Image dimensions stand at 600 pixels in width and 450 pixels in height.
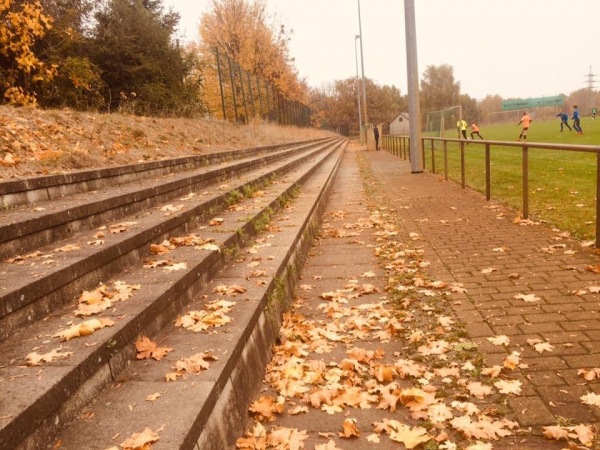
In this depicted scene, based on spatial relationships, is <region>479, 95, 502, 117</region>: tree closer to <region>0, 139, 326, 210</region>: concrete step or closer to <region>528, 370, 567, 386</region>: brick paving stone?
<region>0, 139, 326, 210</region>: concrete step

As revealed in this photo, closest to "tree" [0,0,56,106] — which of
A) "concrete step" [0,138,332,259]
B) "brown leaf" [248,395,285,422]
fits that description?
"concrete step" [0,138,332,259]

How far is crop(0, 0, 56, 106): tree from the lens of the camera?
8094 mm

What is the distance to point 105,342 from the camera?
7.25 feet

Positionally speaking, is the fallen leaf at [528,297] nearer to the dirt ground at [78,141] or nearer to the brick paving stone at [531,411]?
the brick paving stone at [531,411]

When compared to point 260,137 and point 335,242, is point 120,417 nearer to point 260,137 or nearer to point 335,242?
point 335,242

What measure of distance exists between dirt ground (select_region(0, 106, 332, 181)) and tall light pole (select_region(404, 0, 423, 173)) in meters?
6.70

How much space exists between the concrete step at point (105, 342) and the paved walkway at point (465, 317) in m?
0.53

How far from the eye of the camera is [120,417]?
196cm

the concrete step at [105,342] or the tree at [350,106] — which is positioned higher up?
the tree at [350,106]

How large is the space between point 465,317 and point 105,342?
276 centimetres

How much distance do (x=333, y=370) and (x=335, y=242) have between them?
374 cm

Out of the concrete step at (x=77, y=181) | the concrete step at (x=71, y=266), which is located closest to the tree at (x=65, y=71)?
the concrete step at (x=77, y=181)

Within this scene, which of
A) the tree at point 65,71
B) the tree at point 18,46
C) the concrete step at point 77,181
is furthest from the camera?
the tree at point 65,71

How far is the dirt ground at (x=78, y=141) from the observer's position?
5277mm
